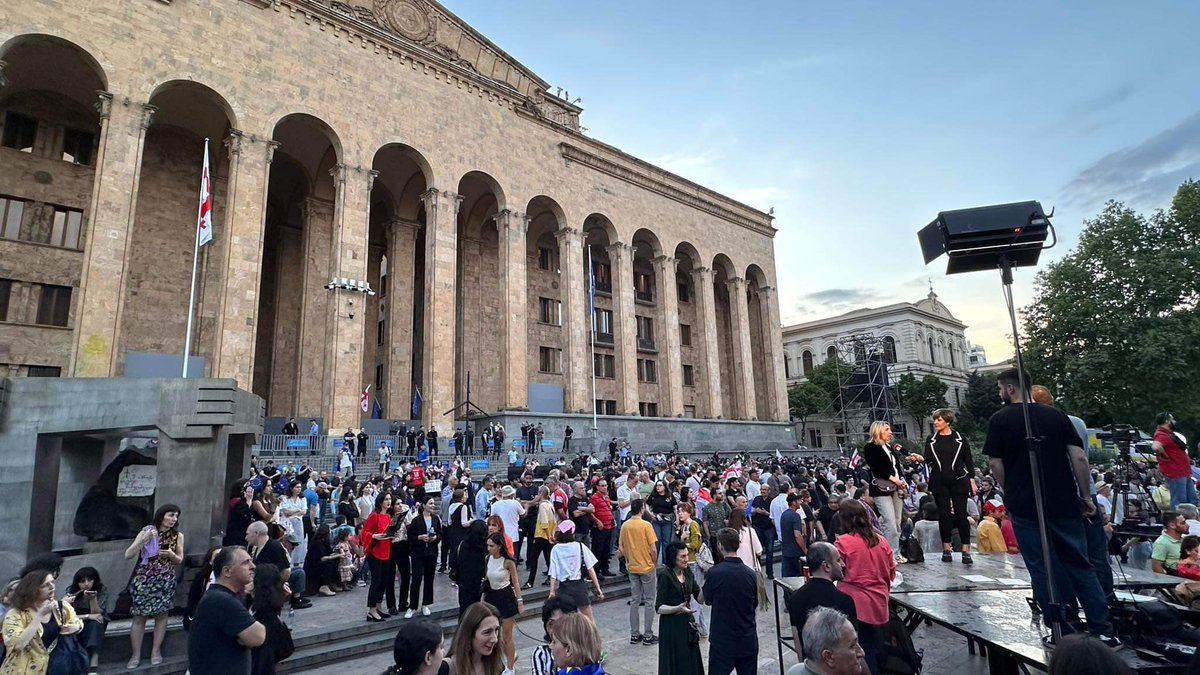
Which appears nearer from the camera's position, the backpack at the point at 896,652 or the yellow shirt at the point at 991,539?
the backpack at the point at 896,652

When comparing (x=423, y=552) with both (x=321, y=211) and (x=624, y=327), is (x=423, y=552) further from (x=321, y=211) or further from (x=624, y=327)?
(x=624, y=327)

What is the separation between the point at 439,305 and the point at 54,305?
1345 centimetres

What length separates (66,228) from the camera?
21641 millimetres

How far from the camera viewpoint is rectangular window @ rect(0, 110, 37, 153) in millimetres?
20938

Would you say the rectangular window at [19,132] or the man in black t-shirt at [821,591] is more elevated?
the rectangular window at [19,132]

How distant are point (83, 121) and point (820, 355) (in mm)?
59832

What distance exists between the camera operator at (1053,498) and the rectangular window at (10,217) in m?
29.0

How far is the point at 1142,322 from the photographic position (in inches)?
1062

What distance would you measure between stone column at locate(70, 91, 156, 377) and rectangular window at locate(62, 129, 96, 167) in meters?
5.10

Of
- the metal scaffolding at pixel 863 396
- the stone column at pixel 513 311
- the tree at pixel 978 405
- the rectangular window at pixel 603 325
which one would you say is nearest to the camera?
the stone column at pixel 513 311

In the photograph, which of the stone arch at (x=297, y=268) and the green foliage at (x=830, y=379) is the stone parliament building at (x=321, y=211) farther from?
the green foliage at (x=830, y=379)

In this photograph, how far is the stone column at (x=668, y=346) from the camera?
33438mm

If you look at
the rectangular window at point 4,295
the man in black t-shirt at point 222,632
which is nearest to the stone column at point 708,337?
the rectangular window at point 4,295

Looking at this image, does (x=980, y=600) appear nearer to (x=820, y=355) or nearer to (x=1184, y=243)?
(x=1184, y=243)
